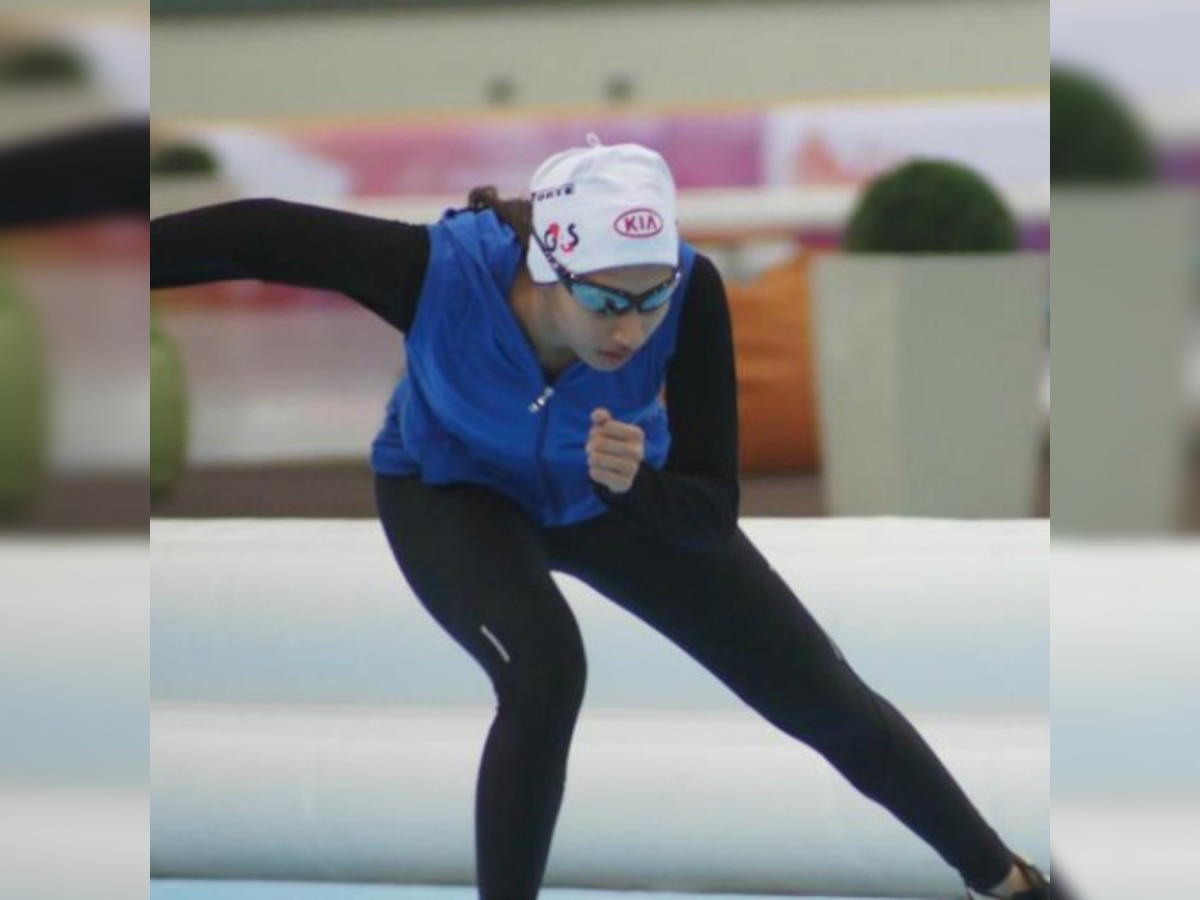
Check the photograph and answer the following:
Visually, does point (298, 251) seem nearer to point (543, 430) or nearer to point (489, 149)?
point (543, 430)

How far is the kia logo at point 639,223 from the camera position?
1688 mm

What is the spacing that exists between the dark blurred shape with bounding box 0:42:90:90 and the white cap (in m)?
0.94

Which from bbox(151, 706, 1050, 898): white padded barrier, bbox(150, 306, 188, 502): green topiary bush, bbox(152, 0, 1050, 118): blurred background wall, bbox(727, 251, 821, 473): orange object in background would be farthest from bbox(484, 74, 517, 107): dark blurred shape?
bbox(151, 706, 1050, 898): white padded barrier

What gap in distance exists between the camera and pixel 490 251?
1817 mm

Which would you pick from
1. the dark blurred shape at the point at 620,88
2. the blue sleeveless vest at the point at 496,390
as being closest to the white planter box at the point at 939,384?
the blue sleeveless vest at the point at 496,390

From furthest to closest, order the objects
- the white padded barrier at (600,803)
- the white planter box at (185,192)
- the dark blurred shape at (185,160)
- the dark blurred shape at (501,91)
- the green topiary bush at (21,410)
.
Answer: the dark blurred shape at (501,91) → the dark blurred shape at (185,160) → the white planter box at (185,192) → the white padded barrier at (600,803) → the green topiary bush at (21,410)

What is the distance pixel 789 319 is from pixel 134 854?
3.67m

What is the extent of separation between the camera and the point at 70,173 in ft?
2.53

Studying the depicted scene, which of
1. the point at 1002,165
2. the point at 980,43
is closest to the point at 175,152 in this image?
the point at 1002,165

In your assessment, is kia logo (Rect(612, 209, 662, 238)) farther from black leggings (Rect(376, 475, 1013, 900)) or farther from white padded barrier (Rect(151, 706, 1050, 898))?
white padded barrier (Rect(151, 706, 1050, 898))

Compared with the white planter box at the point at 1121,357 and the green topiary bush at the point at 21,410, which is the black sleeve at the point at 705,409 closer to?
the white planter box at the point at 1121,357

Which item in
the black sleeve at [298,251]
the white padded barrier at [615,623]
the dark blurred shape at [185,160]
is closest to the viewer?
the black sleeve at [298,251]

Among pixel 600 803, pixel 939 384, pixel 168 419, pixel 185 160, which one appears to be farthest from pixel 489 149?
pixel 600 803

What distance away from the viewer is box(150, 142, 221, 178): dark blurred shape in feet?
10.1
